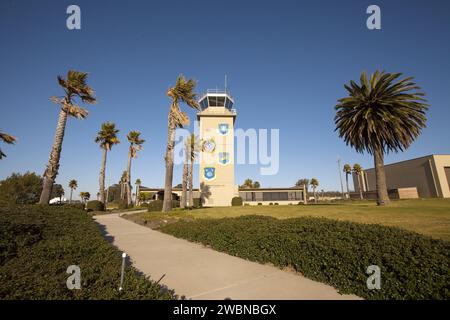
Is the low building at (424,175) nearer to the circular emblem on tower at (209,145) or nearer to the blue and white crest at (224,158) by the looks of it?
the blue and white crest at (224,158)

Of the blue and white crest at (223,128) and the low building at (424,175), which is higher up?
the blue and white crest at (223,128)

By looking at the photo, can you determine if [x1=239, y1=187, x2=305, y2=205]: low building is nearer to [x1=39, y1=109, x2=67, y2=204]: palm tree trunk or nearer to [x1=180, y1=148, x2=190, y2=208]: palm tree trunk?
[x1=180, y1=148, x2=190, y2=208]: palm tree trunk

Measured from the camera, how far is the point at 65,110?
18.2 meters

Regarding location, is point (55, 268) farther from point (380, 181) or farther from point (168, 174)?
point (380, 181)

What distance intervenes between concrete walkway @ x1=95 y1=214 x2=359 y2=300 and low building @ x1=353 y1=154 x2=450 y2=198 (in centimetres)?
6169

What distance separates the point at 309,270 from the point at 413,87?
1093 inches

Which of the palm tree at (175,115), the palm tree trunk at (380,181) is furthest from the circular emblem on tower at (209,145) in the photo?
the palm tree trunk at (380,181)

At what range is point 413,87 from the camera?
23.4 meters

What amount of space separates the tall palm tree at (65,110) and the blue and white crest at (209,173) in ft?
78.1

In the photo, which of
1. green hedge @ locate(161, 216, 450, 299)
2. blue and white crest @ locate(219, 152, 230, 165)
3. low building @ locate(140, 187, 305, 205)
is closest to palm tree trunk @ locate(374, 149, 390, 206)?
green hedge @ locate(161, 216, 450, 299)

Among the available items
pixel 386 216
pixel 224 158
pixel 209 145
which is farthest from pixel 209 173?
pixel 386 216

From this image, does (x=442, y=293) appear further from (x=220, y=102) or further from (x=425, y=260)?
(x=220, y=102)

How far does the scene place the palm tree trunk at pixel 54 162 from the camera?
16.6 meters

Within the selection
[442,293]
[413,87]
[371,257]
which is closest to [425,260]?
[442,293]
